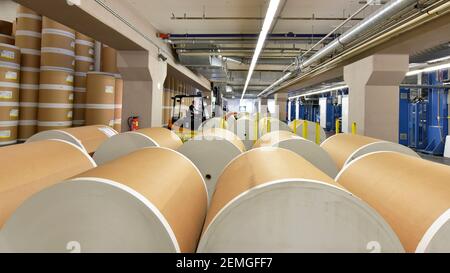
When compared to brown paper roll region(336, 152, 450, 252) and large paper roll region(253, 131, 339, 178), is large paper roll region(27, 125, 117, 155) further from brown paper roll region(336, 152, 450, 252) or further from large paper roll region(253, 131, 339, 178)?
brown paper roll region(336, 152, 450, 252)

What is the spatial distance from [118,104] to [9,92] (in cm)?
235

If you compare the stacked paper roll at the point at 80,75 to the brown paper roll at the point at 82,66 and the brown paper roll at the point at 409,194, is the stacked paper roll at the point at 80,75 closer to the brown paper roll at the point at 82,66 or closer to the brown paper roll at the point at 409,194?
the brown paper roll at the point at 82,66

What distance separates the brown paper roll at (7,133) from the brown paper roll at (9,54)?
3.45ft

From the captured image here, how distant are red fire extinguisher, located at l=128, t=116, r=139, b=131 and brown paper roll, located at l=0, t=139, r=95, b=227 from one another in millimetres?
3801

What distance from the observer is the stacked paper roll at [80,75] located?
6.25 m

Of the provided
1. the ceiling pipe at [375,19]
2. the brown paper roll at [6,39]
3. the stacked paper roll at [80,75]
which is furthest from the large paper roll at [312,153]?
the brown paper roll at [6,39]

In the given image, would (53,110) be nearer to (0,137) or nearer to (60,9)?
(0,137)

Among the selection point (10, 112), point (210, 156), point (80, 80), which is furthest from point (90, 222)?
point (80, 80)

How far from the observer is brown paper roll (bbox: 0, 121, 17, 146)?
4961 mm

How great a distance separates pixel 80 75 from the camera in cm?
625

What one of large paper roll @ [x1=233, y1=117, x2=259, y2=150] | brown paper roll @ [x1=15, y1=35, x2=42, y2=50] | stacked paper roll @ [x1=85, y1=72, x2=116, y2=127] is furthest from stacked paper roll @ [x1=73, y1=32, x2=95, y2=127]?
large paper roll @ [x1=233, y1=117, x2=259, y2=150]

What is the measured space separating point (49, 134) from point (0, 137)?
6.93 feet

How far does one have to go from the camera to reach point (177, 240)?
1.29 m
